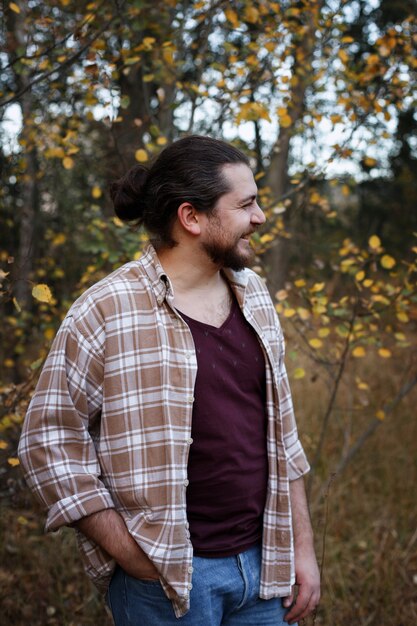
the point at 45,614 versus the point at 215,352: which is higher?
the point at 215,352

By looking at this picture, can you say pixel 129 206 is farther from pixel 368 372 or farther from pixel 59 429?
pixel 368 372

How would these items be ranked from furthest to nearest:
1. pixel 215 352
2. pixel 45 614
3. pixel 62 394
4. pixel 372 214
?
pixel 372 214 → pixel 45 614 → pixel 215 352 → pixel 62 394

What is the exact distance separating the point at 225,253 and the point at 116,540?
90cm

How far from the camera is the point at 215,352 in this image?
191 cm

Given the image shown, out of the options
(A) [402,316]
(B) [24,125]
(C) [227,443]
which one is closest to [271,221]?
(A) [402,316]

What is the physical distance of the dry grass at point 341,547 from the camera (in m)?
3.30

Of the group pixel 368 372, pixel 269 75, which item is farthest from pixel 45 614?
pixel 368 372

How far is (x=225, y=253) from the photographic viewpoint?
6.46 ft

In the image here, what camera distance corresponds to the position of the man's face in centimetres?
196

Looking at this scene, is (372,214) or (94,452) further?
(372,214)

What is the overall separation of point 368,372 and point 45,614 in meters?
4.36

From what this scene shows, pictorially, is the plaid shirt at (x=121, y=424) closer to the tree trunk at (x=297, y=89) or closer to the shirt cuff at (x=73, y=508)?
the shirt cuff at (x=73, y=508)

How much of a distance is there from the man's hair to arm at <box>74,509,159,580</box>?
86cm

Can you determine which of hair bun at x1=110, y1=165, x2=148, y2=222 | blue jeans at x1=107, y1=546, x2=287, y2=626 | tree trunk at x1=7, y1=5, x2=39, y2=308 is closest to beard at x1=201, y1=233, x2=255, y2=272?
hair bun at x1=110, y1=165, x2=148, y2=222
